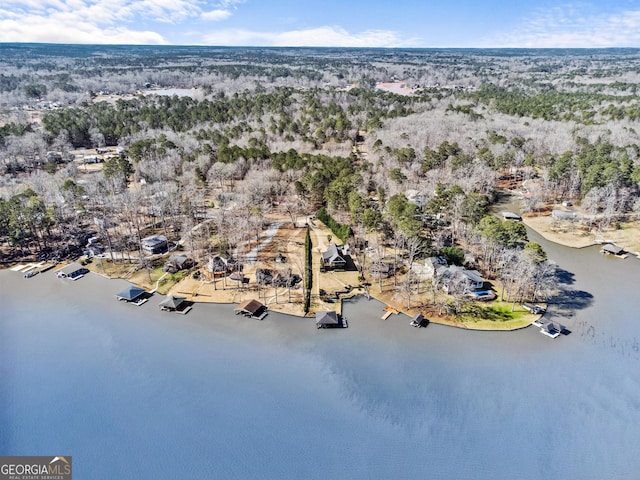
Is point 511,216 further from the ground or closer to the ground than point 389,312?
further from the ground

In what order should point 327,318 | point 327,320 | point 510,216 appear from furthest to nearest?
point 510,216
point 327,318
point 327,320

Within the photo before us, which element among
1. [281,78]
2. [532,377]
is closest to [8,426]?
[532,377]

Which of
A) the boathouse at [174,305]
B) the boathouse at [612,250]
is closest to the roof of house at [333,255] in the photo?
the boathouse at [174,305]

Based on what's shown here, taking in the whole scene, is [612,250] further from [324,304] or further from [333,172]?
[333,172]

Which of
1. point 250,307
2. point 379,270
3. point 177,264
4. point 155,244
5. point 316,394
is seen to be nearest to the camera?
point 316,394

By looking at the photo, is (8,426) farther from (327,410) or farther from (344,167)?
(344,167)

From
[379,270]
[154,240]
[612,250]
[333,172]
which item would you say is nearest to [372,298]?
[379,270]

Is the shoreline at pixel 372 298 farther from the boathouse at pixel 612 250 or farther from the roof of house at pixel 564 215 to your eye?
the roof of house at pixel 564 215

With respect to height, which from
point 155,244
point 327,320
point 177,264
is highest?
point 155,244
